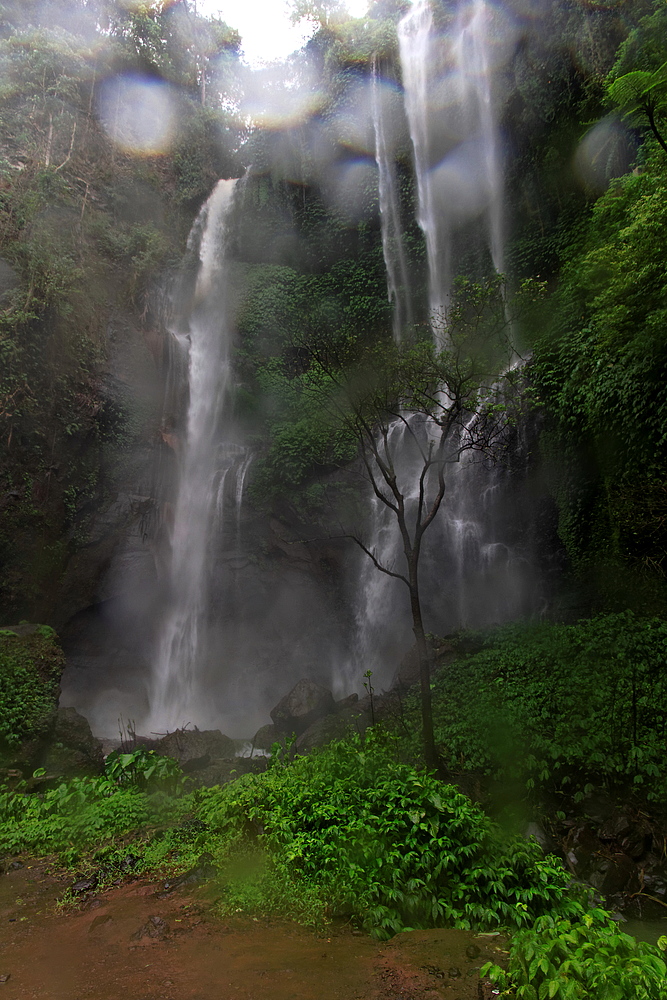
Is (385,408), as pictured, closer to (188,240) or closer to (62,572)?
(62,572)

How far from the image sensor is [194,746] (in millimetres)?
10047

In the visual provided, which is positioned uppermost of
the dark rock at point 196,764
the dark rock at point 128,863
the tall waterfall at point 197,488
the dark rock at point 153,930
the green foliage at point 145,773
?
the tall waterfall at point 197,488

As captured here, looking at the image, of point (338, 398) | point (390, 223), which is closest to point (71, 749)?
point (338, 398)

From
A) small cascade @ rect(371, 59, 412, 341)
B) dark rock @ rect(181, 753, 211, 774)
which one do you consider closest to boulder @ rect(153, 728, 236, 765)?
dark rock @ rect(181, 753, 211, 774)

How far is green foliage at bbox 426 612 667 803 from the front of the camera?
662cm

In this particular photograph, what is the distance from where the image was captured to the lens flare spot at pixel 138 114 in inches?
863

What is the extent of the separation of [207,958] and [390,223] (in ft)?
72.5

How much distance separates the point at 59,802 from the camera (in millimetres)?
6332

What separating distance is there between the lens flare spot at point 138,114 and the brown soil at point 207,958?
26.0 m

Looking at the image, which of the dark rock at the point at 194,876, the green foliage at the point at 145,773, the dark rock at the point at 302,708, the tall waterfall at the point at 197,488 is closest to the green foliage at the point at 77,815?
the green foliage at the point at 145,773

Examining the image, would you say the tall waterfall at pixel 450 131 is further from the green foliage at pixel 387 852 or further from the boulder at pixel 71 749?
the green foliage at pixel 387 852

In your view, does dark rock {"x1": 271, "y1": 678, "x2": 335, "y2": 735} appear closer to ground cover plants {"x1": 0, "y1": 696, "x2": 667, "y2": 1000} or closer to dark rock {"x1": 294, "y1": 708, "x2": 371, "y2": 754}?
dark rock {"x1": 294, "y1": 708, "x2": 371, "y2": 754}

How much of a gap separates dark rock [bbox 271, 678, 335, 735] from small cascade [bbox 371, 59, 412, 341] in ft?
42.5

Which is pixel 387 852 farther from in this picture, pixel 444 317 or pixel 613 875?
pixel 444 317
